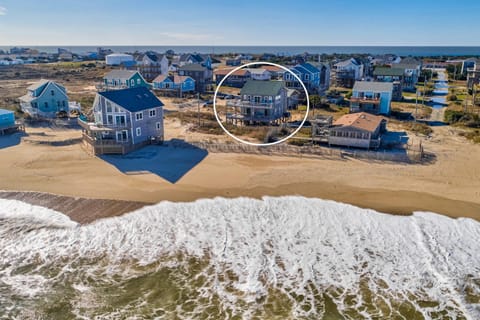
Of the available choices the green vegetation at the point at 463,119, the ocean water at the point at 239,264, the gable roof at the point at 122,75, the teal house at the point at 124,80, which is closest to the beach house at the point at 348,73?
the green vegetation at the point at 463,119

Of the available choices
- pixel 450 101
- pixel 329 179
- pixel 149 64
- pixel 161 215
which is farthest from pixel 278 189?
pixel 149 64

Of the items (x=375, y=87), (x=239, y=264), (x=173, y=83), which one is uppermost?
(x=375, y=87)

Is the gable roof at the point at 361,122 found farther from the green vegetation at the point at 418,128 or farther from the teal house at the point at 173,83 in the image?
the teal house at the point at 173,83

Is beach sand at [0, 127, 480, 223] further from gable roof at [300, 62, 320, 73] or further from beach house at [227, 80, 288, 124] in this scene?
gable roof at [300, 62, 320, 73]

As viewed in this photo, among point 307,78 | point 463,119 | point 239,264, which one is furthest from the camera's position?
point 307,78

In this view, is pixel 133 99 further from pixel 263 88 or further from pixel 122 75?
pixel 122 75

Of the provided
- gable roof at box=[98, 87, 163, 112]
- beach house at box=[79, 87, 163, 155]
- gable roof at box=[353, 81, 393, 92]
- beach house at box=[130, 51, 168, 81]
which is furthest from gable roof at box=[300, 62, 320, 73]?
beach house at box=[130, 51, 168, 81]

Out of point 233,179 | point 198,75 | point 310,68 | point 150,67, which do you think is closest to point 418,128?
point 233,179

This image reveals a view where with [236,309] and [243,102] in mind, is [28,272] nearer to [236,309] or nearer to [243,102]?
[236,309]

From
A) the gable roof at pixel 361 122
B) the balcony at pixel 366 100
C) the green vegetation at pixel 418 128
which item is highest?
the balcony at pixel 366 100
